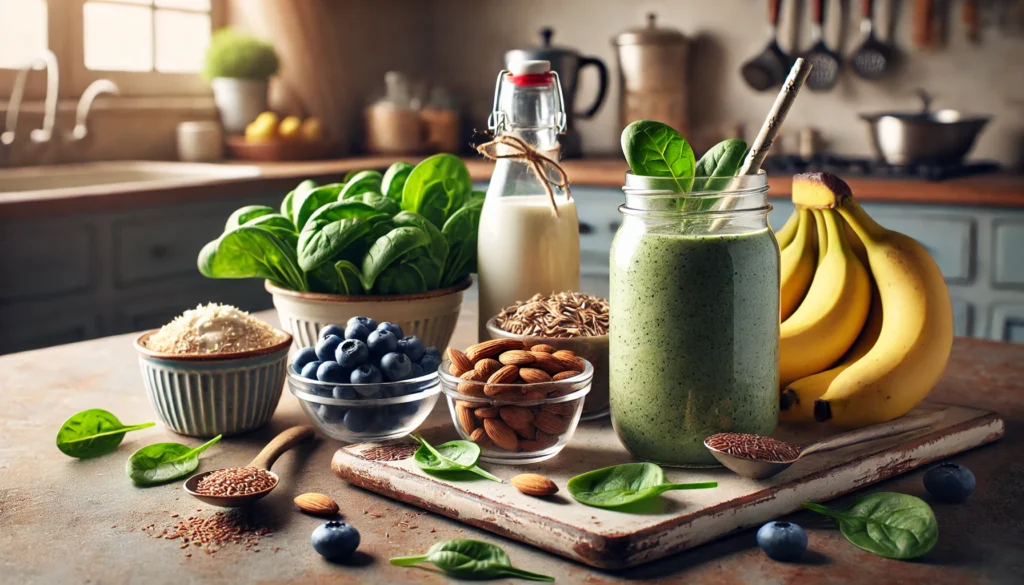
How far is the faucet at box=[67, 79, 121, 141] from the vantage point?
3.02 metres

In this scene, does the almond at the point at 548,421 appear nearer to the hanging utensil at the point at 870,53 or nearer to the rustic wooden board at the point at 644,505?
the rustic wooden board at the point at 644,505

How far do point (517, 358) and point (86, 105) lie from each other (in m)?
2.63

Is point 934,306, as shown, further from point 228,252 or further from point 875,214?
point 875,214

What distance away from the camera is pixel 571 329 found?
3.24 ft

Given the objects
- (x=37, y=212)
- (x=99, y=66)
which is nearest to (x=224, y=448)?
(x=37, y=212)

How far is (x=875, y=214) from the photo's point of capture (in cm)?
261

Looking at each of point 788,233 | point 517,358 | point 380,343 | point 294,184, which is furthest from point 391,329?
point 294,184

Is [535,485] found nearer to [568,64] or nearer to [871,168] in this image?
[871,168]

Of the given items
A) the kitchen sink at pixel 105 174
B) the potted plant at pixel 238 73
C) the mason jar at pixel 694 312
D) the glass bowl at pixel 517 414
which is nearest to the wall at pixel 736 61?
the potted plant at pixel 238 73

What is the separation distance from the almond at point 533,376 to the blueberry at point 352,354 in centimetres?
14

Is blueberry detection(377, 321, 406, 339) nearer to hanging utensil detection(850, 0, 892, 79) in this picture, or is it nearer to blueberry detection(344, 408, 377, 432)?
blueberry detection(344, 408, 377, 432)

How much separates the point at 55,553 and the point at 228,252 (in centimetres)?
41

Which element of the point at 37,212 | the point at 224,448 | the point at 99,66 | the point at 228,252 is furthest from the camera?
the point at 99,66

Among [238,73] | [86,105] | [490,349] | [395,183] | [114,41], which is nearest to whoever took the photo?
[490,349]
